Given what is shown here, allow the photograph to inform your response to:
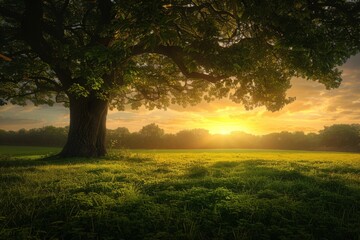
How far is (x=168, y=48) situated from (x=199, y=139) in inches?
2705

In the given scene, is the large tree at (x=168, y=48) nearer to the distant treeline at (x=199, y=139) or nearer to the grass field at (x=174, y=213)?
the grass field at (x=174, y=213)

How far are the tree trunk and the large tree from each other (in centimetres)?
8

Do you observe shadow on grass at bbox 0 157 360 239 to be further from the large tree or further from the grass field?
the large tree

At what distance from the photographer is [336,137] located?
86.3 metres

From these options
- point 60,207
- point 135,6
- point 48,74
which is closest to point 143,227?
point 60,207

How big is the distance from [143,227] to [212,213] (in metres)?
1.71

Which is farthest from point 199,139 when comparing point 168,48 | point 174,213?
point 174,213

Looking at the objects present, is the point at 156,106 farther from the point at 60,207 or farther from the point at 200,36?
the point at 60,207

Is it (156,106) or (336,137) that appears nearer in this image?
(156,106)

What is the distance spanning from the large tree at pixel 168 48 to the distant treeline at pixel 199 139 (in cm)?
4854

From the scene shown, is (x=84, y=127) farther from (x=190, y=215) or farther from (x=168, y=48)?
(x=190, y=215)

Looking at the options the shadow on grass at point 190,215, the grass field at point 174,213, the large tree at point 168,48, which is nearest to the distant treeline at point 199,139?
the large tree at point 168,48

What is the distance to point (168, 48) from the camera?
1997cm

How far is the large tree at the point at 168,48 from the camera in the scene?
1191 cm
